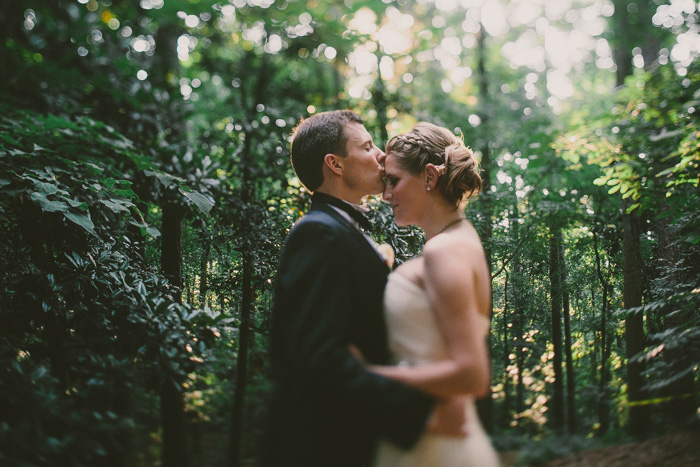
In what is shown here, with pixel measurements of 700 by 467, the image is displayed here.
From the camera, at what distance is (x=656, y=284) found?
2.58m

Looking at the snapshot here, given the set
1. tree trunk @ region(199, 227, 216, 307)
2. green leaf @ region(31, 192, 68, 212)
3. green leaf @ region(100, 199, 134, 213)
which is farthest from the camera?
tree trunk @ region(199, 227, 216, 307)

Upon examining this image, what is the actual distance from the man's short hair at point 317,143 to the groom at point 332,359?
0.70ft

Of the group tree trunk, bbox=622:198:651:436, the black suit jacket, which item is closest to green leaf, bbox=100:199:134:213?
the black suit jacket

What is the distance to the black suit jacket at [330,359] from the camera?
117 centimetres

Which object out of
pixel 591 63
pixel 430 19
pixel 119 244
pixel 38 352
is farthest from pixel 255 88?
pixel 591 63

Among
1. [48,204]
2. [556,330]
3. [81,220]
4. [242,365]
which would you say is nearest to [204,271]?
[242,365]

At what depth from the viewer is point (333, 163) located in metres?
1.78

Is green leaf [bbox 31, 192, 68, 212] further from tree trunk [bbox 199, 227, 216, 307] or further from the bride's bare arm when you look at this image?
the bride's bare arm

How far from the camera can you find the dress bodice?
1.33 m

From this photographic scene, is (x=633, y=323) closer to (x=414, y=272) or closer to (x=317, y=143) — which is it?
(x=414, y=272)

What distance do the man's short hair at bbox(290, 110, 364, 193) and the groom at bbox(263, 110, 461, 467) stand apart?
0.21m

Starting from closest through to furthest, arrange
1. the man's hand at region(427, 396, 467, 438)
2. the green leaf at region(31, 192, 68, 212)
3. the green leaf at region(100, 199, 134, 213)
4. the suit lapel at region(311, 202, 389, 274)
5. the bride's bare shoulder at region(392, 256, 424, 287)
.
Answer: the man's hand at region(427, 396, 467, 438) < the bride's bare shoulder at region(392, 256, 424, 287) < the suit lapel at region(311, 202, 389, 274) < the green leaf at region(31, 192, 68, 212) < the green leaf at region(100, 199, 134, 213)

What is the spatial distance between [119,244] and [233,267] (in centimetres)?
70

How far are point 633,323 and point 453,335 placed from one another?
5.97 feet
